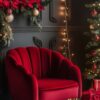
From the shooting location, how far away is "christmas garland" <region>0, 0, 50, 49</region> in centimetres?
373

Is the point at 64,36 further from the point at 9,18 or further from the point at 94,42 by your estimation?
the point at 9,18

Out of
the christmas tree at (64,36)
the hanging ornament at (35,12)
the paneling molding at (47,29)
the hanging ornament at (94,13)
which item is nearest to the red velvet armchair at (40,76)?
the paneling molding at (47,29)

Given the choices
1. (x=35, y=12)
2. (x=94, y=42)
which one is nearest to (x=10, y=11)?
(x=35, y=12)

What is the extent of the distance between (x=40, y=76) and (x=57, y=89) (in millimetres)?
683

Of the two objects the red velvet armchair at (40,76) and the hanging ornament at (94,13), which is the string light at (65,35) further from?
the red velvet armchair at (40,76)

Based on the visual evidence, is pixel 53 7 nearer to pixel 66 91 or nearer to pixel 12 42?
pixel 12 42

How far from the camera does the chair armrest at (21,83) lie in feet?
10.3

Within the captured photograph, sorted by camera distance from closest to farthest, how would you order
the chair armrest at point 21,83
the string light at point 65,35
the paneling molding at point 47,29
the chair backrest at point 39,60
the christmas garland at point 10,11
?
1. the chair armrest at point 21,83
2. the christmas garland at point 10,11
3. the chair backrest at point 39,60
4. the paneling molding at point 47,29
5. the string light at point 65,35

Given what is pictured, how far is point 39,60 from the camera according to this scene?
3980 millimetres

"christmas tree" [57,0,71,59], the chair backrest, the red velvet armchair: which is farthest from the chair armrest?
"christmas tree" [57,0,71,59]

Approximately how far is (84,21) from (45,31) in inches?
28.3

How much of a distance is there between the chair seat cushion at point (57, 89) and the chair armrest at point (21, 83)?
0.37ft

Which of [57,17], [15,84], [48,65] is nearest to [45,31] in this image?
[57,17]

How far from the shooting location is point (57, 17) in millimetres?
4500
